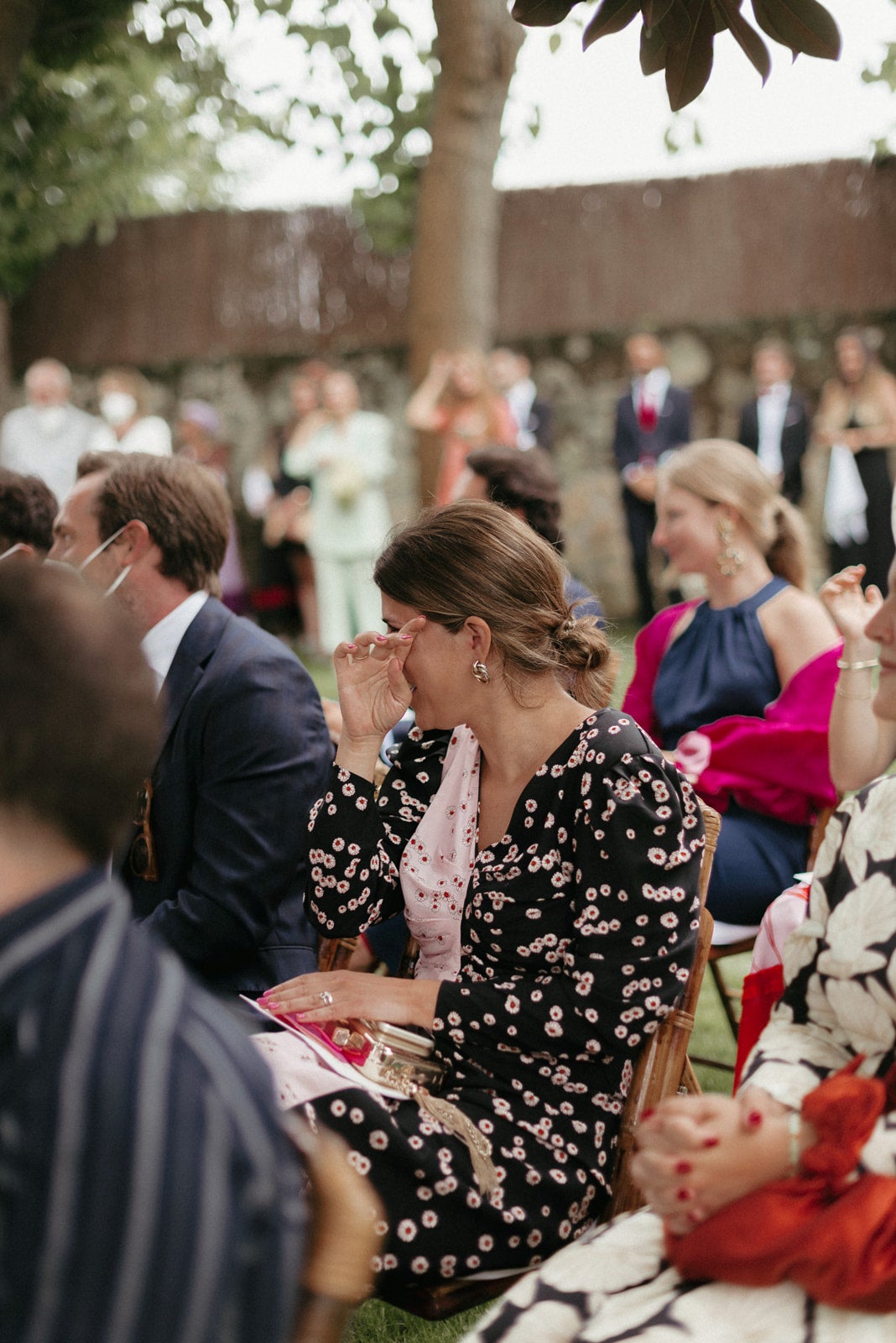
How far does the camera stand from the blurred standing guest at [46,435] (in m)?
10.7

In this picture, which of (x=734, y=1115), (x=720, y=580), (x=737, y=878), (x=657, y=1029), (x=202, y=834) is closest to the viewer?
(x=734, y=1115)

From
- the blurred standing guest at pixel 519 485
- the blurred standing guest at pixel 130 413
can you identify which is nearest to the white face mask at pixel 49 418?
the blurred standing guest at pixel 130 413

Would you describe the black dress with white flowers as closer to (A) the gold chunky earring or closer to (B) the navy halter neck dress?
(B) the navy halter neck dress

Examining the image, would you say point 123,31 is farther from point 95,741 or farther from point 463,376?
point 95,741

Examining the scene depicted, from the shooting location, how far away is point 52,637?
109cm

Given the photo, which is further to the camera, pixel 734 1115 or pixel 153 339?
pixel 153 339

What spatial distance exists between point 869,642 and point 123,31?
694 centimetres

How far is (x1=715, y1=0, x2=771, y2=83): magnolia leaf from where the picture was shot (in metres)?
1.90

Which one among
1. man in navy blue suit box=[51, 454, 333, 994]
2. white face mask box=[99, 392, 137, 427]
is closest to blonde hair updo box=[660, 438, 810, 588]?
man in navy blue suit box=[51, 454, 333, 994]

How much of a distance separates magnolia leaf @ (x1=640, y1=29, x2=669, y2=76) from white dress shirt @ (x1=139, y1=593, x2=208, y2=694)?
4.77ft

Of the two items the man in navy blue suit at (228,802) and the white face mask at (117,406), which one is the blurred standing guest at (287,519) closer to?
the white face mask at (117,406)

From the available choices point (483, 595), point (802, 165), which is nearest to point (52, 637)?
point (483, 595)

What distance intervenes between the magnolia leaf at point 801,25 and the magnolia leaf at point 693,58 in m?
0.08

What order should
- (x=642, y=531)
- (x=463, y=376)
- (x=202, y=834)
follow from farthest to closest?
(x=642, y=531)
(x=463, y=376)
(x=202, y=834)
